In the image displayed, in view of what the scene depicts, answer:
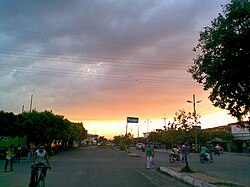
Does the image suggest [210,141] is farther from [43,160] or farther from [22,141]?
[43,160]

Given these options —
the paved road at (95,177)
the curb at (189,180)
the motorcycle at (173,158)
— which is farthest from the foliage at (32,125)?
the curb at (189,180)

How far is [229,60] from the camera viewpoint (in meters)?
10.0

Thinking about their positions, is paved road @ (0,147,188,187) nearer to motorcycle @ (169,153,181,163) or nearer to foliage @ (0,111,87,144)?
motorcycle @ (169,153,181,163)

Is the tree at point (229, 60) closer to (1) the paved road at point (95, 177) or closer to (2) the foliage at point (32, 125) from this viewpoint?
(1) the paved road at point (95, 177)

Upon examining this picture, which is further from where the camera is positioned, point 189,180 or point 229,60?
point 189,180

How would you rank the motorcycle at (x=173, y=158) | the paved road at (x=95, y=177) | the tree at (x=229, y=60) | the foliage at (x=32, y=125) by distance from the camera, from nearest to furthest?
1. the tree at (x=229, y=60)
2. the paved road at (x=95, y=177)
3. the motorcycle at (x=173, y=158)
4. the foliage at (x=32, y=125)

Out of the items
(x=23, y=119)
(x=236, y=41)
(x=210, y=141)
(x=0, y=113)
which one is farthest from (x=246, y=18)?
(x=210, y=141)

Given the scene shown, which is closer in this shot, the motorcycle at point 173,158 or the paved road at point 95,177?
the paved road at point 95,177

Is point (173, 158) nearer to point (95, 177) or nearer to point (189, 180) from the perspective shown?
point (95, 177)

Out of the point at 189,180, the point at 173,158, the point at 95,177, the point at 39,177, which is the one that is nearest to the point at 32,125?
the point at 173,158

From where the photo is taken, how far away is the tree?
9594 mm

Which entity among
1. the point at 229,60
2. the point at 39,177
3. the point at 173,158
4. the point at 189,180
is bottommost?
the point at 189,180

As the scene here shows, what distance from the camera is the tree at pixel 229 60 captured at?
9594 millimetres

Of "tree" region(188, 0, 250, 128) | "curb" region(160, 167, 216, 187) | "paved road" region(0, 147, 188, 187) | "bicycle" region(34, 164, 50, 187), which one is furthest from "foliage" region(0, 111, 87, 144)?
"tree" region(188, 0, 250, 128)
